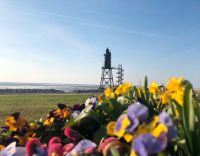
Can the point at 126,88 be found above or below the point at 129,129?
above

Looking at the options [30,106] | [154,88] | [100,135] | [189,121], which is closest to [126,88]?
[154,88]

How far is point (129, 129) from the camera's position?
1002mm

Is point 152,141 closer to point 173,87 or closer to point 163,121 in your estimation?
point 163,121

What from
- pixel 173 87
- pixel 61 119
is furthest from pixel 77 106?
pixel 173 87

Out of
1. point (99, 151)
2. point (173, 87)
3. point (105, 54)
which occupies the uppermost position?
point (105, 54)

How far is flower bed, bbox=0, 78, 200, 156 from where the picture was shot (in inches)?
37.2

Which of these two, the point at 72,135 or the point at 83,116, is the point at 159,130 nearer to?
the point at 72,135

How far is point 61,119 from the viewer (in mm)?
2475

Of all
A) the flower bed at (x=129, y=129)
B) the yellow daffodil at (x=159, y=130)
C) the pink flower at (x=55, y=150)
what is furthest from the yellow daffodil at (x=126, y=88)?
the yellow daffodil at (x=159, y=130)

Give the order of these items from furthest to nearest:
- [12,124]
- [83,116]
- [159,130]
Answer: [12,124], [83,116], [159,130]

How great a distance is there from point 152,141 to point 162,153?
0.25 feet

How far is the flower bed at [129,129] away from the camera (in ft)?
3.10

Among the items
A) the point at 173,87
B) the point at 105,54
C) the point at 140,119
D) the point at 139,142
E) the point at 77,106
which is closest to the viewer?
the point at 139,142

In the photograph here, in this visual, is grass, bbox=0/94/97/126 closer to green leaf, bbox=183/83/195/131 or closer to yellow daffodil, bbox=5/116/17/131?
yellow daffodil, bbox=5/116/17/131
